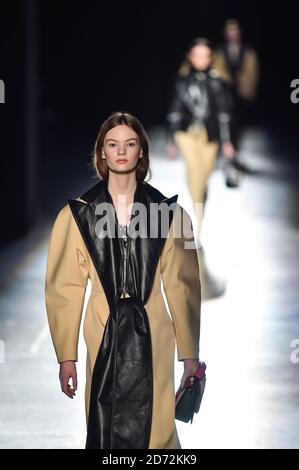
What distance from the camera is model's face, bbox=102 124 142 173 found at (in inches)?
224

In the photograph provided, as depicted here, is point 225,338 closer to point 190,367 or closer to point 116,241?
point 190,367

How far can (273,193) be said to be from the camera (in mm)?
18047

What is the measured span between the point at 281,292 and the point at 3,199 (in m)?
3.74

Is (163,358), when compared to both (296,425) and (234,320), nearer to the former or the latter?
→ (296,425)

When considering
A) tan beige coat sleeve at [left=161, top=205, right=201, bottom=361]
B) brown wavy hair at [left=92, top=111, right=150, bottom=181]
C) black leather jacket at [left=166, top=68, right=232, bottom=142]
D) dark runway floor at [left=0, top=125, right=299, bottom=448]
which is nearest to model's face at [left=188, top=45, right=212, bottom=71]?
black leather jacket at [left=166, top=68, right=232, bottom=142]

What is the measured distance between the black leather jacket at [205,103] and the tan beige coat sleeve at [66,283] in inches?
275

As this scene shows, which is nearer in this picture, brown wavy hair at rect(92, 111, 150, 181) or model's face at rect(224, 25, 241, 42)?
brown wavy hair at rect(92, 111, 150, 181)

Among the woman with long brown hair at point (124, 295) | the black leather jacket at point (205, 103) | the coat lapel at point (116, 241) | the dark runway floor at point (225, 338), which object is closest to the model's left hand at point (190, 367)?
the woman with long brown hair at point (124, 295)

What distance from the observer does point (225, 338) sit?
9969 mm

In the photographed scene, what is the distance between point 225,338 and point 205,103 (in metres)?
3.26

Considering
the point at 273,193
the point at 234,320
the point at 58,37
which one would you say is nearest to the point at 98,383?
the point at 234,320

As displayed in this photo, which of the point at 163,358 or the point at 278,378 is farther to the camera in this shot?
the point at 278,378

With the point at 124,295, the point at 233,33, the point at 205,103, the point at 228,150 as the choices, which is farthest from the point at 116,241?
the point at 233,33

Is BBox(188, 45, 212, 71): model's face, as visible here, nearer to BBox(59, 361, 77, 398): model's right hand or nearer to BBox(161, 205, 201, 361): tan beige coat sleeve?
BBox(161, 205, 201, 361): tan beige coat sleeve
